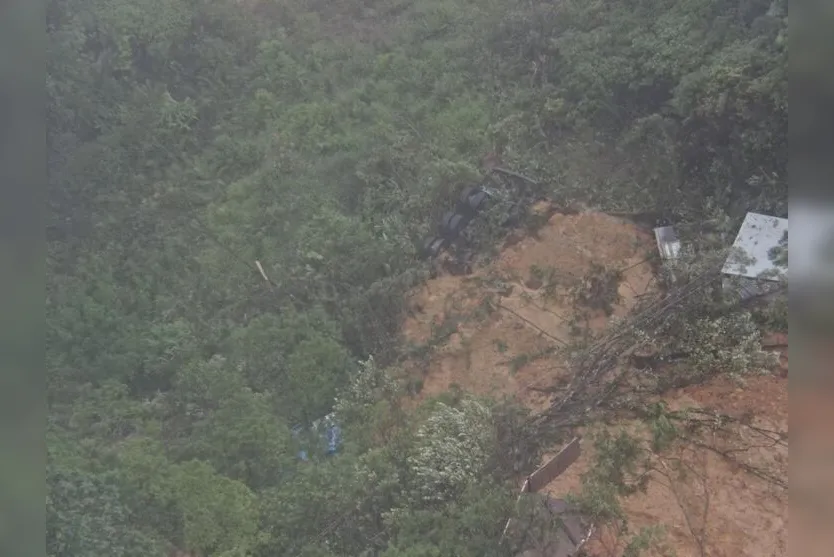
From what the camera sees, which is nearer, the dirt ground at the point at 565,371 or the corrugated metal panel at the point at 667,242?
the dirt ground at the point at 565,371

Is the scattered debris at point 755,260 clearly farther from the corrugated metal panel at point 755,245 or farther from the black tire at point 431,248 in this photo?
the black tire at point 431,248

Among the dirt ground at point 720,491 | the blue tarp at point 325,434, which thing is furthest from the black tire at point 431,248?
the dirt ground at point 720,491

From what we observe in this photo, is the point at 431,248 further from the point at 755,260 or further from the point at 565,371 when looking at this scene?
the point at 755,260

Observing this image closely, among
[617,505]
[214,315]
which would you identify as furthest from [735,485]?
[214,315]

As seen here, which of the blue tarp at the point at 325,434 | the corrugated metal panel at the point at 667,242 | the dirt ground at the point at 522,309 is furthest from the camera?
the corrugated metal panel at the point at 667,242

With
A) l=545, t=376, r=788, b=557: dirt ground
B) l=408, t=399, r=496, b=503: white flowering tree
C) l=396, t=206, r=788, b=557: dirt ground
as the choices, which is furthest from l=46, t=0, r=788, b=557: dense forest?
l=545, t=376, r=788, b=557: dirt ground

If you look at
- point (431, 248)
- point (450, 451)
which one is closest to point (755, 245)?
point (431, 248)

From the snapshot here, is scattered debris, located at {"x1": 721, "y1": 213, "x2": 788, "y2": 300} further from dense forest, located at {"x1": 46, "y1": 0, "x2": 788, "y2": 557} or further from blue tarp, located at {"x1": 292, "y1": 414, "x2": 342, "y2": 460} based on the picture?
blue tarp, located at {"x1": 292, "y1": 414, "x2": 342, "y2": 460}

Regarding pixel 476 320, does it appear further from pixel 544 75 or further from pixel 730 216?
pixel 544 75
